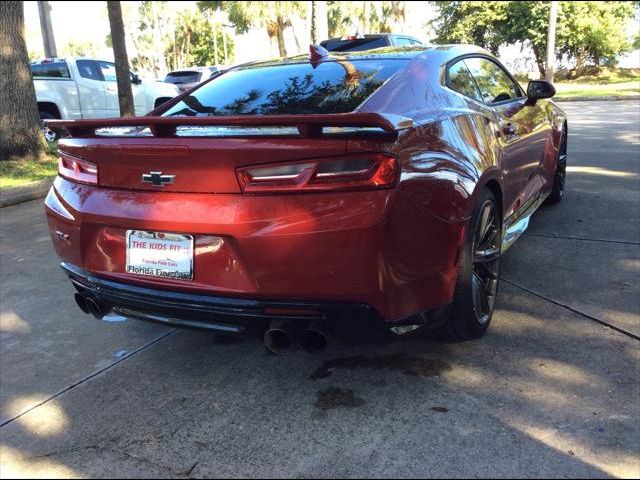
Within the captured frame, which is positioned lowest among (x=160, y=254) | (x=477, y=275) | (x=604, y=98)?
(x=604, y=98)

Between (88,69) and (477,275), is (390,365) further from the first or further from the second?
(88,69)

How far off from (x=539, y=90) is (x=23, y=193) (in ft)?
20.1

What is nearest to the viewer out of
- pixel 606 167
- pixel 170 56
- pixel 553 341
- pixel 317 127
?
pixel 317 127

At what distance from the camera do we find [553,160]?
5352mm

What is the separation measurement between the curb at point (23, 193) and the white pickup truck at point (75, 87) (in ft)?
17.4

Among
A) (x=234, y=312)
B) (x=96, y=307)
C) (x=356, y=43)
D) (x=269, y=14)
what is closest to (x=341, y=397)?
(x=234, y=312)

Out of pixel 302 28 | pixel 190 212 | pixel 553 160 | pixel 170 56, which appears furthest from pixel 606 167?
pixel 170 56

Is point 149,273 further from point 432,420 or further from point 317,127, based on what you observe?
point 432,420

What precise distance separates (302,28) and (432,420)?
39.3m

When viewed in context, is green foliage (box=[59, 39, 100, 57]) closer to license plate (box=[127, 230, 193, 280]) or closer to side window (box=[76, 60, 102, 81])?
side window (box=[76, 60, 102, 81])

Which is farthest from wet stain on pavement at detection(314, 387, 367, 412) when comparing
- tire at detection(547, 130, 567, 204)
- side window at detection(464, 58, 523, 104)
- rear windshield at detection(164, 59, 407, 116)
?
tire at detection(547, 130, 567, 204)

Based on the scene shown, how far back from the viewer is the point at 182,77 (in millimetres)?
18141

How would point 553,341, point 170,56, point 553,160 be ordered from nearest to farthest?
point 553,341
point 553,160
point 170,56

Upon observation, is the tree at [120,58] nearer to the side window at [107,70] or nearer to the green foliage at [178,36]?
the side window at [107,70]
